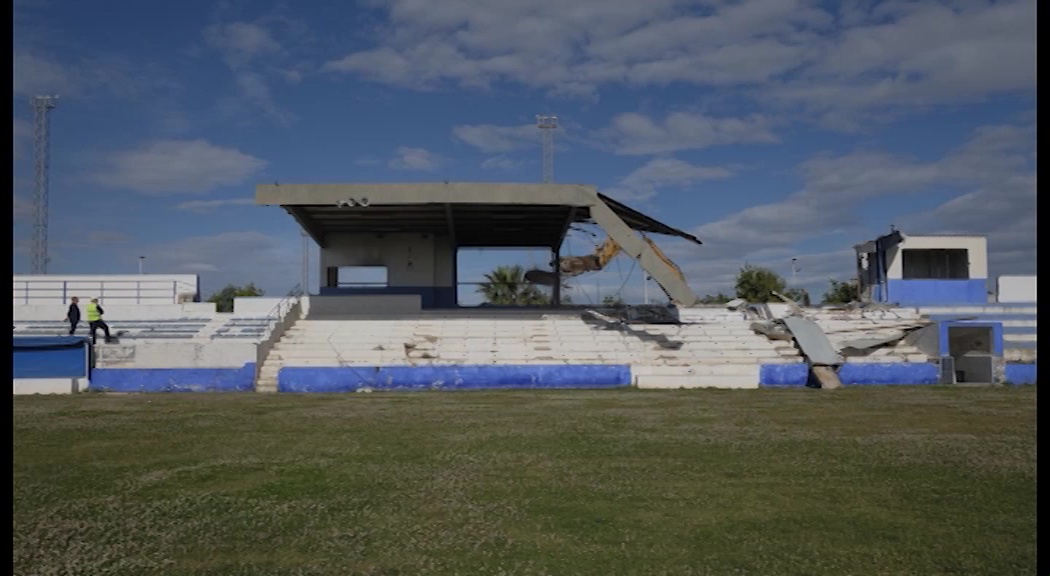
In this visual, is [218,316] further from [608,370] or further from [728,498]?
[728,498]

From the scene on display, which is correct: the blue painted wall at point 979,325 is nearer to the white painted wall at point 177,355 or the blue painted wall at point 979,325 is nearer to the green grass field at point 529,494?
the green grass field at point 529,494

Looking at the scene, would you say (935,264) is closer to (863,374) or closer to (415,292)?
(863,374)

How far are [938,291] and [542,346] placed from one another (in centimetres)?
1749

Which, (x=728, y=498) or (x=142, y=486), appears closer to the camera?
(x=728, y=498)

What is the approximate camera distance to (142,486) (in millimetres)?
8305

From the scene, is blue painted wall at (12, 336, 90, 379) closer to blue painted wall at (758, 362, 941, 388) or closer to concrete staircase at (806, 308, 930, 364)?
blue painted wall at (758, 362, 941, 388)

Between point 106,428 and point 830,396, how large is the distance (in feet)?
50.7

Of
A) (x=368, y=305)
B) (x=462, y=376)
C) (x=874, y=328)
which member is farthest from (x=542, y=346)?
(x=874, y=328)

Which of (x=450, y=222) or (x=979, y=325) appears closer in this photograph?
(x=979, y=325)

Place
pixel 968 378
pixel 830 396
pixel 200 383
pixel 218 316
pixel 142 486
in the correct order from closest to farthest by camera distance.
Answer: pixel 142 486 < pixel 830 396 < pixel 200 383 < pixel 968 378 < pixel 218 316

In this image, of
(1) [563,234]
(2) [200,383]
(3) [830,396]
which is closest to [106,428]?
(2) [200,383]

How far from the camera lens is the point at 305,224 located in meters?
29.7

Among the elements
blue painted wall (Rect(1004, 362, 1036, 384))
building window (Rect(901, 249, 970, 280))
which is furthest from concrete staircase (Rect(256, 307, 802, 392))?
building window (Rect(901, 249, 970, 280))

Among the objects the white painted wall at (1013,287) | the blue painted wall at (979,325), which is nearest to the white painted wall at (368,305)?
the blue painted wall at (979,325)
